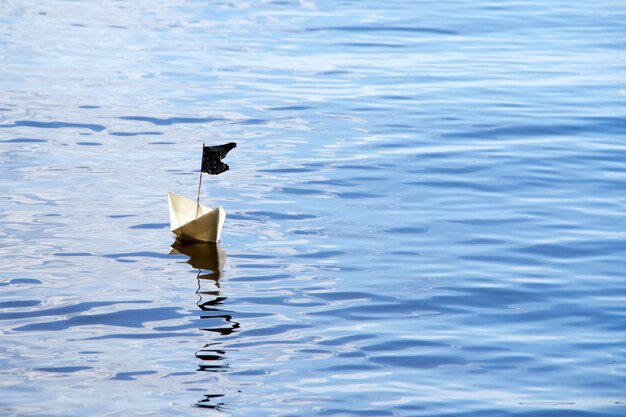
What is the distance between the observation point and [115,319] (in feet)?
21.7

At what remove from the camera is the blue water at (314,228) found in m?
5.82

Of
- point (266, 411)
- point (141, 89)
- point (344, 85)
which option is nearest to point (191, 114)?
point (141, 89)

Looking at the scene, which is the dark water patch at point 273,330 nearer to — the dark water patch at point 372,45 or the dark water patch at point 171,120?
the dark water patch at point 171,120

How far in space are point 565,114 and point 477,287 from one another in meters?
5.99

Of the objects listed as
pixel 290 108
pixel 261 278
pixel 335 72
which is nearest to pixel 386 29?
pixel 335 72

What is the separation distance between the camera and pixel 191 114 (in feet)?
40.4

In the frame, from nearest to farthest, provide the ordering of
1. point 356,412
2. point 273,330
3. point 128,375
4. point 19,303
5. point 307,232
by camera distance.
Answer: point 356,412
point 128,375
point 273,330
point 19,303
point 307,232

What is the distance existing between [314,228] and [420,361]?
2.65 m

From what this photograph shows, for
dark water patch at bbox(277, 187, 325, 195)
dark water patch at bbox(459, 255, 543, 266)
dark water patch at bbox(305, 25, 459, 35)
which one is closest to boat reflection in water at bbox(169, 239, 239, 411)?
dark water patch at bbox(277, 187, 325, 195)

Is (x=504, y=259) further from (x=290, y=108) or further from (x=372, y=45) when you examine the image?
(x=372, y=45)

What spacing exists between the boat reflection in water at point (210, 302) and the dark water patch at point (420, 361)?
860 mm

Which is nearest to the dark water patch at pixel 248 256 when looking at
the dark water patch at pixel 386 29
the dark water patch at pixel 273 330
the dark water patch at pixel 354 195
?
the dark water patch at pixel 273 330

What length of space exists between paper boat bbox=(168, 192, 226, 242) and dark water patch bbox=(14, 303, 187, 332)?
1.29 m

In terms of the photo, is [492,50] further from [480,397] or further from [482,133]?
[480,397]
